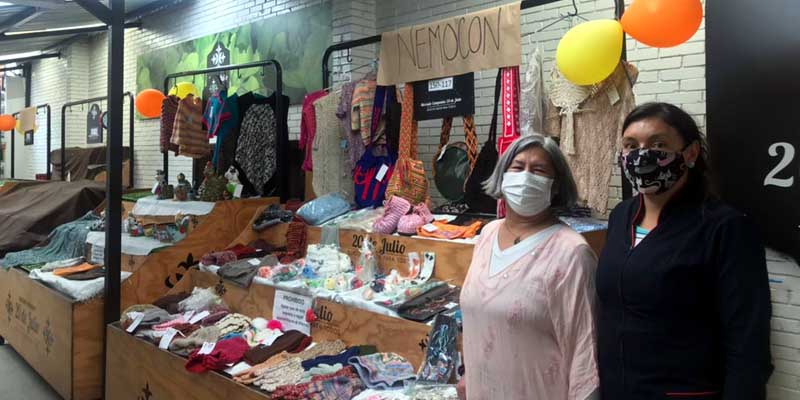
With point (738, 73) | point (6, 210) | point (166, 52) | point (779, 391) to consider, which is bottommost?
point (779, 391)

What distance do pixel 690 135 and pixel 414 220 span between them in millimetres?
2235

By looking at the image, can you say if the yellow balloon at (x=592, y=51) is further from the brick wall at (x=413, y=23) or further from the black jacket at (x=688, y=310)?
the black jacket at (x=688, y=310)

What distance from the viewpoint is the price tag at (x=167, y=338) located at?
10.9 feet

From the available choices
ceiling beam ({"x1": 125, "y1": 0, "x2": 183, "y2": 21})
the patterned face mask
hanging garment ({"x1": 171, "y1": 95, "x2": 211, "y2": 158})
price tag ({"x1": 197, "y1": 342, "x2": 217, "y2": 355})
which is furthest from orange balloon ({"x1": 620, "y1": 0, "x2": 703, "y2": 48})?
ceiling beam ({"x1": 125, "y1": 0, "x2": 183, "y2": 21})

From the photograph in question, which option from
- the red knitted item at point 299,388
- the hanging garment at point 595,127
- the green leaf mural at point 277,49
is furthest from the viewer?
the green leaf mural at point 277,49

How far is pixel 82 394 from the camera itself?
13.4 ft

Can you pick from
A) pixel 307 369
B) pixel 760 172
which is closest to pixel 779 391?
pixel 760 172

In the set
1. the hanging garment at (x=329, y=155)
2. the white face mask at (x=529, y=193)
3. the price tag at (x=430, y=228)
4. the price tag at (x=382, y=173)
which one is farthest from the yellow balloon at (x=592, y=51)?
the hanging garment at (x=329, y=155)

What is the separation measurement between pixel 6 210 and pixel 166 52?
9.84 feet

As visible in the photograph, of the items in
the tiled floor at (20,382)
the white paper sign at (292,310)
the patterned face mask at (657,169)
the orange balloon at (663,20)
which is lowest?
the tiled floor at (20,382)

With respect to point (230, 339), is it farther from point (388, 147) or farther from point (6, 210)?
point (6, 210)

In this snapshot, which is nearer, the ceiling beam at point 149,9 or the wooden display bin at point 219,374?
the wooden display bin at point 219,374

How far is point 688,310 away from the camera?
4.50ft

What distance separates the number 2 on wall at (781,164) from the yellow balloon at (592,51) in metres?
0.91
